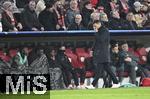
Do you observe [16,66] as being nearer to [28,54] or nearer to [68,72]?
[28,54]

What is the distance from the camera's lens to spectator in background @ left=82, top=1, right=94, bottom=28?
46.6 feet

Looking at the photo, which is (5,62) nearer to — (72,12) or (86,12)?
(72,12)

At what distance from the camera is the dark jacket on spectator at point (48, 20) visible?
13.9 meters

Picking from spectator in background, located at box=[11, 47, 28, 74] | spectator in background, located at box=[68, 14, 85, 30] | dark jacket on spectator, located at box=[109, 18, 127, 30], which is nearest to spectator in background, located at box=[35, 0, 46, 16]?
spectator in background, located at box=[68, 14, 85, 30]

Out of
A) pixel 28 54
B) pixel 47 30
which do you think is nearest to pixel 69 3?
pixel 47 30

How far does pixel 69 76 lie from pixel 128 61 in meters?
1.66

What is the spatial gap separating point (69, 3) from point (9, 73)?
2990 mm

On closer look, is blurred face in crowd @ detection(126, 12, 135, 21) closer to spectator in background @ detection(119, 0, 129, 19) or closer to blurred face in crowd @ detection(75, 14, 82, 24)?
spectator in background @ detection(119, 0, 129, 19)

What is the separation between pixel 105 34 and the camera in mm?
13273

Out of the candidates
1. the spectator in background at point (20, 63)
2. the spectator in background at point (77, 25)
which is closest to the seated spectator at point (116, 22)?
the spectator in background at point (77, 25)

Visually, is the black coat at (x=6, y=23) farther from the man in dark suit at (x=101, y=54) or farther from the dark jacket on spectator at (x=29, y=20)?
the man in dark suit at (x=101, y=54)

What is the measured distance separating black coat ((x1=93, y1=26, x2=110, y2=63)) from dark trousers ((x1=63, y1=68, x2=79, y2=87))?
0.67m

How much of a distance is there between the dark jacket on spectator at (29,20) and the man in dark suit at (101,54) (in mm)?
1649

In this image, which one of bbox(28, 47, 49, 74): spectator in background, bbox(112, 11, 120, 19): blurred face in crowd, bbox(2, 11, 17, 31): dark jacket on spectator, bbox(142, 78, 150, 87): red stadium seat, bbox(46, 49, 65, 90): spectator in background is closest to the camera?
bbox(46, 49, 65, 90): spectator in background
